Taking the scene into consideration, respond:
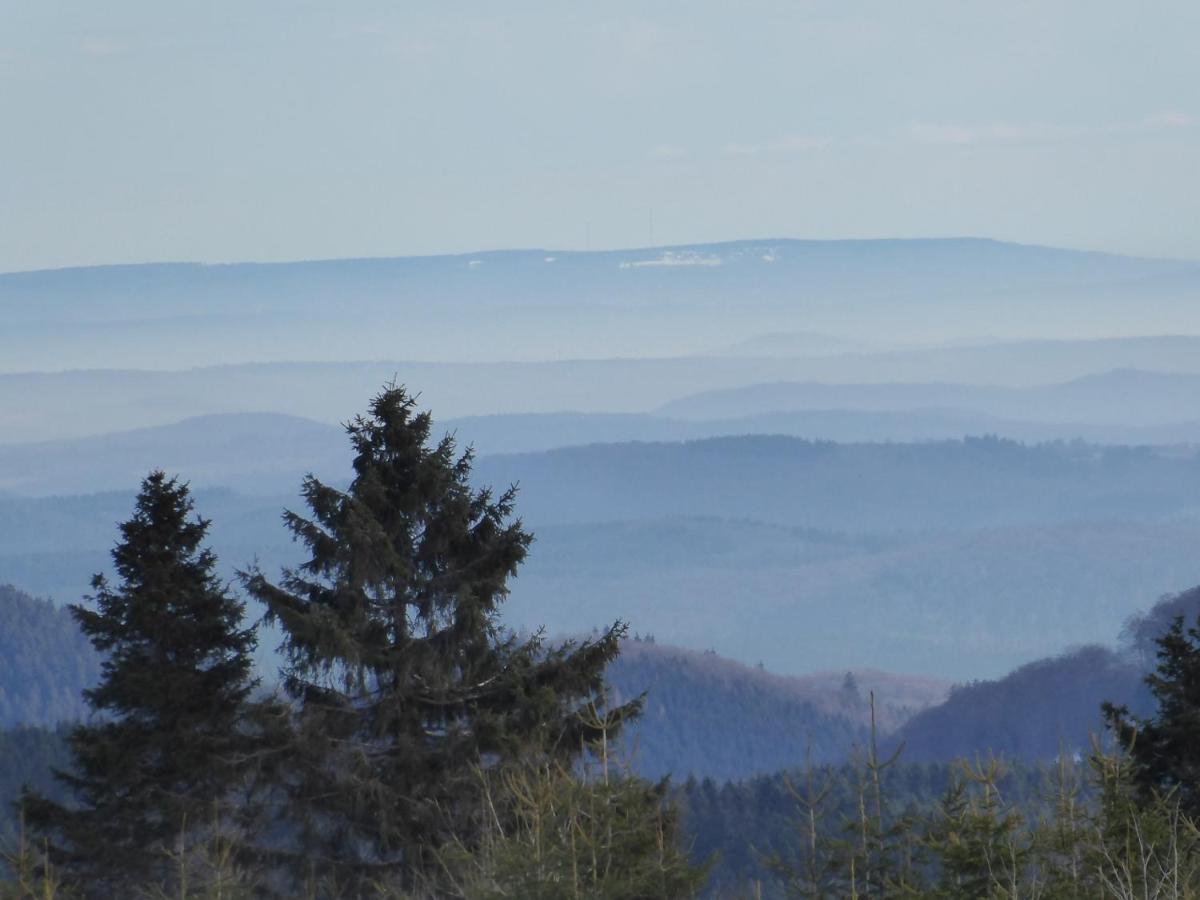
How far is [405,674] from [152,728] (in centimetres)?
314

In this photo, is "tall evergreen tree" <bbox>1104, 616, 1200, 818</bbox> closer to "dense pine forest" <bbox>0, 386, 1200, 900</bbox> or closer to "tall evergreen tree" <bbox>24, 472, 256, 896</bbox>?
"dense pine forest" <bbox>0, 386, 1200, 900</bbox>

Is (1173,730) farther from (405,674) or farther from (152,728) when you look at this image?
(152,728)

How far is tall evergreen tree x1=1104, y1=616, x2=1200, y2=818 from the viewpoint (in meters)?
18.7

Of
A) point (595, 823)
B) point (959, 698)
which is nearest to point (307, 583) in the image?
point (595, 823)

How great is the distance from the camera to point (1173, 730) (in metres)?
19.5

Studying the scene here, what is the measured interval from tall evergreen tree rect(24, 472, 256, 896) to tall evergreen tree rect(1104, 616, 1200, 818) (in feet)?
33.2

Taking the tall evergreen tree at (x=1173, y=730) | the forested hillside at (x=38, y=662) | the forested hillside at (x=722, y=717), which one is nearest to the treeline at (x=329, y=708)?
the tall evergreen tree at (x=1173, y=730)

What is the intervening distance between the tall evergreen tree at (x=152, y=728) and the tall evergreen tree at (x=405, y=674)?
2.56 ft

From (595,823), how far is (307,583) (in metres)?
9.91

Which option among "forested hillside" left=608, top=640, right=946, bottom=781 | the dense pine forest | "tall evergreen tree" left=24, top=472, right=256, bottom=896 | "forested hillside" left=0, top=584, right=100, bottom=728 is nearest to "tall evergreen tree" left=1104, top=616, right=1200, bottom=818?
the dense pine forest

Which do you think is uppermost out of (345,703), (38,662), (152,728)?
(345,703)

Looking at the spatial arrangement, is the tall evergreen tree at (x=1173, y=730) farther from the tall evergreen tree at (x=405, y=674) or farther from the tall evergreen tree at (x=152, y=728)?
the tall evergreen tree at (x=152, y=728)

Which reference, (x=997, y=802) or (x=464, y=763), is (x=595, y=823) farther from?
(x=464, y=763)

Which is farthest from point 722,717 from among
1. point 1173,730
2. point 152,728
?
point 1173,730
